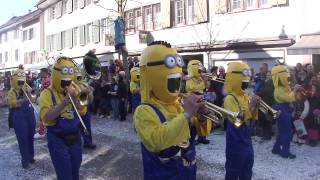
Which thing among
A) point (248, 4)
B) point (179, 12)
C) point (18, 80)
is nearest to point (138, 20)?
point (179, 12)

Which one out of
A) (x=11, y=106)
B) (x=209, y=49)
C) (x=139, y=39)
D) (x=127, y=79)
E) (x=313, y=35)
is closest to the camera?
(x=11, y=106)

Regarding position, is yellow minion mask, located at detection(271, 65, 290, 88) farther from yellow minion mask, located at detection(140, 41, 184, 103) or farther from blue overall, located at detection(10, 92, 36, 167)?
yellow minion mask, located at detection(140, 41, 184, 103)

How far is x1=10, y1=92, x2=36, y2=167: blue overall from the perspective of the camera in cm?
854

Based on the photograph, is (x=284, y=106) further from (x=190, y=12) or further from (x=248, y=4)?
(x=190, y=12)

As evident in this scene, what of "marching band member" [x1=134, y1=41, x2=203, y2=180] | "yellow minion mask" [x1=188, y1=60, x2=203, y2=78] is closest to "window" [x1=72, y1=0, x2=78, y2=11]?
"yellow minion mask" [x1=188, y1=60, x2=203, y2=78]

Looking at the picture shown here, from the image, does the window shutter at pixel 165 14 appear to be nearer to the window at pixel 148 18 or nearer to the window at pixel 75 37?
the window at pixel 148 18

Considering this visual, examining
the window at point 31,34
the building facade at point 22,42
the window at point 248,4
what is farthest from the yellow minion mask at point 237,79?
the window at point 31,34

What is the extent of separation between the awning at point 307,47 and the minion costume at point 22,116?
27.3ft

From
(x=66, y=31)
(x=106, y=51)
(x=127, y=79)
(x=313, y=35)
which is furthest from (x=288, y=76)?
(x=66, y=31)

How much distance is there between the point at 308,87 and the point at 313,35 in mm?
4278

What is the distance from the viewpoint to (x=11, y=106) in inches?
341

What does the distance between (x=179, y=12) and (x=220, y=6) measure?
3069 mm

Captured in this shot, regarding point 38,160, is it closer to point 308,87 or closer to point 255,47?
point 308,87

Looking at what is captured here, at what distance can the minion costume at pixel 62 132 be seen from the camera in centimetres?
527
